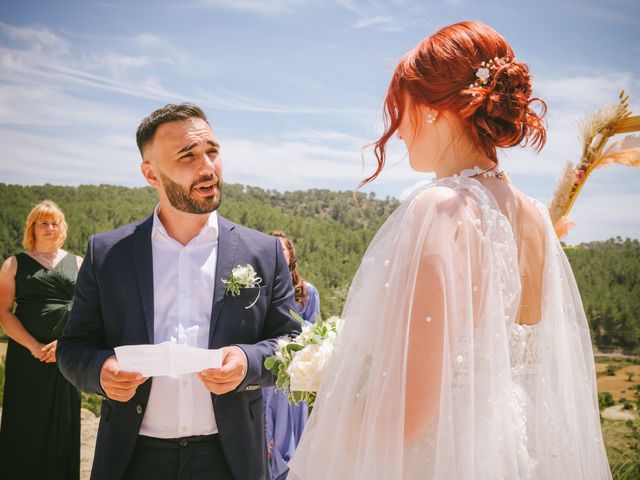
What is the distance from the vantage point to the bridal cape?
1.57m

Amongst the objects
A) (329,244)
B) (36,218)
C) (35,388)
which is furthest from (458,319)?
(329,244)

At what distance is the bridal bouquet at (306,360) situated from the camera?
1977mm

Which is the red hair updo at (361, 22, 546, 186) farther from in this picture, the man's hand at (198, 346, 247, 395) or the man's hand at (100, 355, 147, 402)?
the man's hand at (100, 355, 147, 402)

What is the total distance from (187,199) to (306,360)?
1103mm

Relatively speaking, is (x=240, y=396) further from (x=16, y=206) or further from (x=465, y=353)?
(x=16, y=206)

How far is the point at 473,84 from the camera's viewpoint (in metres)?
1.71

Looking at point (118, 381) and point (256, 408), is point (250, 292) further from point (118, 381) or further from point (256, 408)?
point (118, 381)

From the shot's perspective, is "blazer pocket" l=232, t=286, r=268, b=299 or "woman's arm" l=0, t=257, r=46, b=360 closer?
"blazer pocket" l=232, t=286, r=268, b=299

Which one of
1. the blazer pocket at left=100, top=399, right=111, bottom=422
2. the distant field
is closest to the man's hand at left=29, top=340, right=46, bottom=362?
the blazer pocket at left=100, top=399, right=111, bottom=422

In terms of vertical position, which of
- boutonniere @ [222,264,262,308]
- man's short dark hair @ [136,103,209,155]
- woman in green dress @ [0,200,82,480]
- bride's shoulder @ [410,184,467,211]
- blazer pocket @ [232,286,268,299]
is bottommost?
woman in green dress @ [0,200,82,480]

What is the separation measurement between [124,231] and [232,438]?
118 centimetres

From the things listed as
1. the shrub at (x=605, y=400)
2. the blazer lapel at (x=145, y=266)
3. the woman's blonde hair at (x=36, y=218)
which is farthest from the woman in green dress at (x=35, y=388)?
the shrub at (x=605, y=400)

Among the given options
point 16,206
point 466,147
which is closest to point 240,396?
point 466,147

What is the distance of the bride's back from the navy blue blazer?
122 cm
